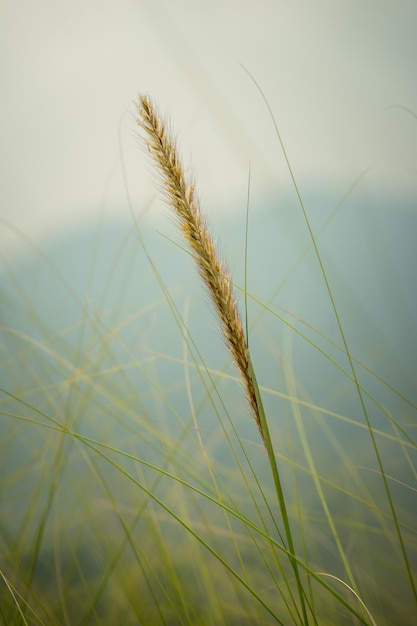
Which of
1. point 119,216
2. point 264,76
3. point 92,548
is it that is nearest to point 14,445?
point 92,548

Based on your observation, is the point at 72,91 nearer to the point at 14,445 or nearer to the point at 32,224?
the point at 32,224

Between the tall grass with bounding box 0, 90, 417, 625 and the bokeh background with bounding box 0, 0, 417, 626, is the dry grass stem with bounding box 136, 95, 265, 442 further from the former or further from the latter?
the bokeh background with bounding box 0, 0, 417, 626

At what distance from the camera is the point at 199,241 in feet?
1.27

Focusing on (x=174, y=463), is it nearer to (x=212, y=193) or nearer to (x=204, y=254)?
(x=204, y=254)

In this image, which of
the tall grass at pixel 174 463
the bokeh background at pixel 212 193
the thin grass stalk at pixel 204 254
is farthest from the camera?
the bokeh background at pixel 212 193

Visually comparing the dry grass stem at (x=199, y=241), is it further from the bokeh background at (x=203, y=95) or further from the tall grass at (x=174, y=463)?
the bokeh background at (x=203, y=95)

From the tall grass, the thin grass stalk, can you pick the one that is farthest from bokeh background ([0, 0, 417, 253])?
the thin grass stalk

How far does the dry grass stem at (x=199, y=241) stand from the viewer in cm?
38

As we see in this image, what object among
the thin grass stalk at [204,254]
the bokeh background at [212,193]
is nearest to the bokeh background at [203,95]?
the bokeh background at [212,193]

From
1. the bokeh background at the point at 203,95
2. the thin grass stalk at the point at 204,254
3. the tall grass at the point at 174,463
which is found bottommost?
the tall grass at the point at 174,463

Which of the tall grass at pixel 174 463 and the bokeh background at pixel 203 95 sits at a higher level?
the bokeh background at pixel 203 95

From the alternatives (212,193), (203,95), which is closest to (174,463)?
(212,193)

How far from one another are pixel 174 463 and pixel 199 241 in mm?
446

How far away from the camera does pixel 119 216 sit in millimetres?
1146
